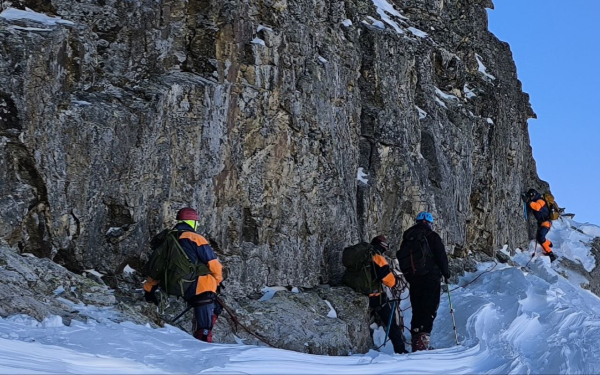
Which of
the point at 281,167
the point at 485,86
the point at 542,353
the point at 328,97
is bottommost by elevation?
the point at 542,353

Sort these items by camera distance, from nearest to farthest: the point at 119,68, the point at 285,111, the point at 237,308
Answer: the point at 237,308 → the point at 119,68 → the point at 285,111

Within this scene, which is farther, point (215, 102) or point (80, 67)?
point (215, 102)

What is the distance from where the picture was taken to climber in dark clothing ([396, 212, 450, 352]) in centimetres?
1067

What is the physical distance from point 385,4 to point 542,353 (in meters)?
16.2

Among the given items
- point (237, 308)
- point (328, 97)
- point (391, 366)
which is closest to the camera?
point (391, 366)

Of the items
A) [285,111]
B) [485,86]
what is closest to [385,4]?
[485,86]

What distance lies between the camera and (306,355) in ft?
23.3

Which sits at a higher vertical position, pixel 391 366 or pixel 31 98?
pixel 31 98

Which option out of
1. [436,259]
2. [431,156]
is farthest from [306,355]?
[431,156]

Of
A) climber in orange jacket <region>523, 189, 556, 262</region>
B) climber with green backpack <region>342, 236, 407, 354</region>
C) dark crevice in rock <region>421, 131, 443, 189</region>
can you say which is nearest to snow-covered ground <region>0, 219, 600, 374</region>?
climber with green backpack <region>342, 236, 407, 354</region>

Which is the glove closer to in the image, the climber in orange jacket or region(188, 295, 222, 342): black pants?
region(188, 295, 222, 342): black pants

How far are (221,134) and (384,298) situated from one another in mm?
4463

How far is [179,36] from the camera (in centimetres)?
1218

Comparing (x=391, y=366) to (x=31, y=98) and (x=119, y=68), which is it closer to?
(x=31, y=98)
